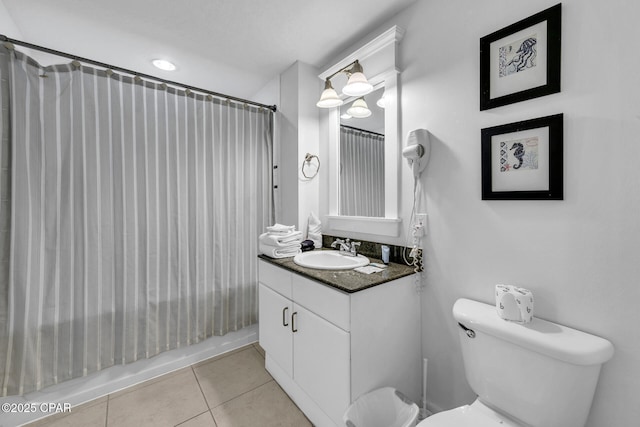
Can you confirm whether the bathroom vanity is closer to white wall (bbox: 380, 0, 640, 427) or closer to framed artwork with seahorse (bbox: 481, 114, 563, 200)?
white wall (bbox: 380, 0, 640, 427)

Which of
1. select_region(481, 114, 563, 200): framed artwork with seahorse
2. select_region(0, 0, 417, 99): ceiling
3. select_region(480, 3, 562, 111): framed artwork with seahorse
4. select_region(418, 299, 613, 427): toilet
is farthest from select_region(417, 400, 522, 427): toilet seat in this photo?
select_region(0, 0, 417, 99): ceiling

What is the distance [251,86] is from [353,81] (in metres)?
1.47

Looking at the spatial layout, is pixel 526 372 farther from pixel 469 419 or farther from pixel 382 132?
pixel 382 132

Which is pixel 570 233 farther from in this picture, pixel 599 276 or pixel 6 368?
pixel 6 368

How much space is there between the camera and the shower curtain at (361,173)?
5.66ft

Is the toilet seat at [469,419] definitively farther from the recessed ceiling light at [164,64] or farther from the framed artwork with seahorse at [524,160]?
the recessed ceiling light at [164,64]

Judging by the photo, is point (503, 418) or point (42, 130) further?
point (42, 130)

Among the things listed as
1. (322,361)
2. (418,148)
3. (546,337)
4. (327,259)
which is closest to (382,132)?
(418,148)

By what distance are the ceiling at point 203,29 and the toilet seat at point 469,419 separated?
210cm

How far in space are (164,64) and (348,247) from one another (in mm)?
2153

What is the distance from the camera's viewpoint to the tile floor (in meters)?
1.49

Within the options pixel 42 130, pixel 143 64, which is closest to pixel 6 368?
pixel 42 130

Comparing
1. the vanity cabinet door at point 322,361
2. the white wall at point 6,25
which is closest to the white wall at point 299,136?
the vanity cabinet door at point 322,361

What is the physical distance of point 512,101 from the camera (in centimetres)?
114
